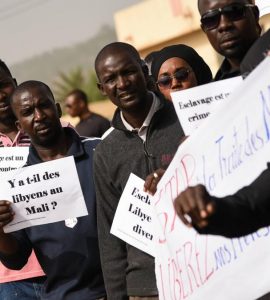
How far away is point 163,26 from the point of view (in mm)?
24984

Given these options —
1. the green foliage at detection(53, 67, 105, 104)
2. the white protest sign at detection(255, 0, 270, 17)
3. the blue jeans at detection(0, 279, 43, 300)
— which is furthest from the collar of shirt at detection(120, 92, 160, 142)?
the green foliage at detection(53, 67, 105, 104)

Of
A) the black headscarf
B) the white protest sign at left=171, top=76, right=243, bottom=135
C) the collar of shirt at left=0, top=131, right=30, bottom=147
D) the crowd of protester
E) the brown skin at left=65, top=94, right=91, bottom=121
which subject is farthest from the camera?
the brown skin at left=65, top=94, right=91, bottom=121

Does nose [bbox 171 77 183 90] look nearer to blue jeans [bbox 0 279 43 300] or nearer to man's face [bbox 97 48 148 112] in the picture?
man's face [bbox 97 48 148 112]

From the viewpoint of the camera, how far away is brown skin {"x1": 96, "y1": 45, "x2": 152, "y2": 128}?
4691 millimetres

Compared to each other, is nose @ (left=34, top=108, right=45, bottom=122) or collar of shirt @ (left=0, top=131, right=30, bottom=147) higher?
nose @ (left=34, top=108, right=45, bottom=122)

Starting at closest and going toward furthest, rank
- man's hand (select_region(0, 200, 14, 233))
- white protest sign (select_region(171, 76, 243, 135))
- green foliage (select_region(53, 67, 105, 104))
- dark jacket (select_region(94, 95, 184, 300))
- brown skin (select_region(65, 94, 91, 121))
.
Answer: white protest sign (select_region(171, 76, 243, 135)) → dark jacket (select_region(94, 95, 184, 300)) → man's hand (select_region(0, 200, 14, 233)) → brown skin (select_region(65, 94, 91, 121)) → green foliage (select_region(53, 67, 105, 104))

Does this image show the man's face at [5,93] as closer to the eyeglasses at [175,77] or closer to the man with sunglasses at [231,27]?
the eyeglasses at [175,77]

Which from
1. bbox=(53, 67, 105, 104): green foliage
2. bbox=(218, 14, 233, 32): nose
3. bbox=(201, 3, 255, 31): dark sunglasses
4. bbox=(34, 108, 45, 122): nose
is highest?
bbox=(201, 3, 255, 31): dark sunglasses

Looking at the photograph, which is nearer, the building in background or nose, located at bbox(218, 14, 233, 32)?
nose, located at bbox(218, 14, 233, 32)

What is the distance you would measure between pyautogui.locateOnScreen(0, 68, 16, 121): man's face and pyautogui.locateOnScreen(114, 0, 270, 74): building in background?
55.4 ft

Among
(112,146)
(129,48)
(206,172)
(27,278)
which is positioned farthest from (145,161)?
(27,278)

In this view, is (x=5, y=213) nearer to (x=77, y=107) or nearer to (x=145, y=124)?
(x=145, y=124)

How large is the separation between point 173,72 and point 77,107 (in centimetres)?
757

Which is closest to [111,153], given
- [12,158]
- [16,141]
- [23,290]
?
[12,158]
